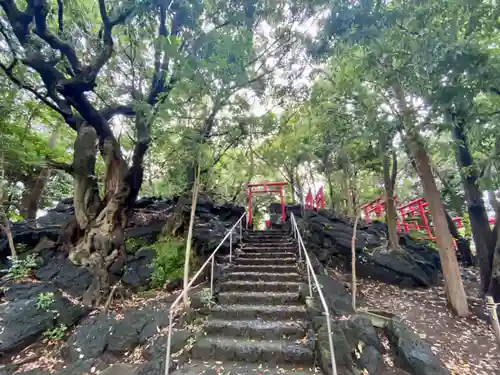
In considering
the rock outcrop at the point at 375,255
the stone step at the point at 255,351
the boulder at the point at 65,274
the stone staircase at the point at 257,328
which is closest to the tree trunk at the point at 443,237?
the rock outcrop at the point at 375,255

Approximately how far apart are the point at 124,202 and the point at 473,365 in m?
7.48

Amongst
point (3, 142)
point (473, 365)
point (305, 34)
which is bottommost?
point (473, 365)

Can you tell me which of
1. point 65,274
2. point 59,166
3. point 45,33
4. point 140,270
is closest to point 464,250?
point 140,270

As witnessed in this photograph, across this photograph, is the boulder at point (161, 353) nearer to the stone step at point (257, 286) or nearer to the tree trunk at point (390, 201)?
the stone step at point (257, 286)

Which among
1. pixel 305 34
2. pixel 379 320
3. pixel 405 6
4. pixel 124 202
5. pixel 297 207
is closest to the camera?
pixel 405 6

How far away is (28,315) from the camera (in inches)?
169

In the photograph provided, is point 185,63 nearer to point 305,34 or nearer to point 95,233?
point 305,34

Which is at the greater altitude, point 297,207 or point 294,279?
point 297,207

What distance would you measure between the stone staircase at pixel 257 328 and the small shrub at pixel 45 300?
116 inches

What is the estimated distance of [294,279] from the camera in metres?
5.24

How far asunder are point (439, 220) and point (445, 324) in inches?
82.5

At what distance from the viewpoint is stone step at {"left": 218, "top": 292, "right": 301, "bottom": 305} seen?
4.53 m

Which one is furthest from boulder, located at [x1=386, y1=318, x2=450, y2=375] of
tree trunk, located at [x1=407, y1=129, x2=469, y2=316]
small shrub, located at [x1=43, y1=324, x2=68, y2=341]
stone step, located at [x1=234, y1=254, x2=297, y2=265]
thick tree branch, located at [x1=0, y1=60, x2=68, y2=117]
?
thick tree branch, located at [x1=0, y1=60, x2=68, y2=117]

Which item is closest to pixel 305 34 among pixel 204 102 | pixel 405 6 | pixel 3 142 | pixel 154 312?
pixel 405 6
